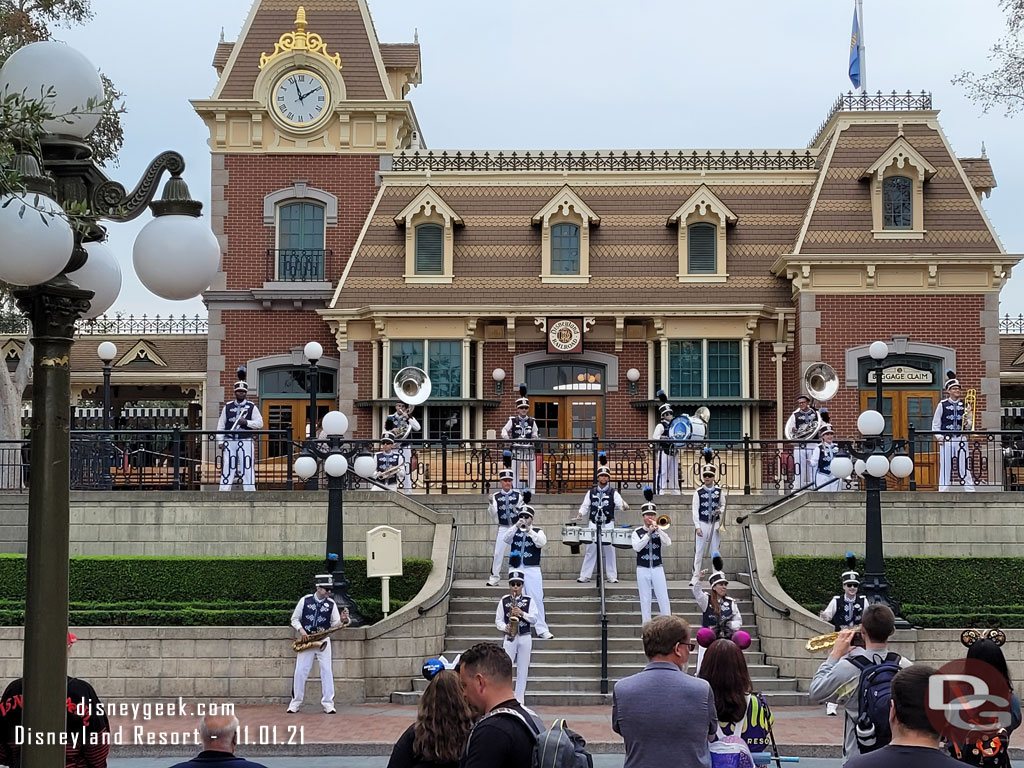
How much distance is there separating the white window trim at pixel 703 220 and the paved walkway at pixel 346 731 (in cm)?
1329

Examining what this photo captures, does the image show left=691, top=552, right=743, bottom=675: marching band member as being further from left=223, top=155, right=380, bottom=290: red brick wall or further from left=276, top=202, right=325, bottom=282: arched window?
left=276, top=202, right=325, bottom=282: arched window

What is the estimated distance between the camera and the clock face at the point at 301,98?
95.3 ft

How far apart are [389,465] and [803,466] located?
7488 mm

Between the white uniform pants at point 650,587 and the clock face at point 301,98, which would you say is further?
the clock face at point 301,98

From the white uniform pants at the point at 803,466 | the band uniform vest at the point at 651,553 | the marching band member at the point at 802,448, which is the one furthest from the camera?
the marching band member at the point at 802,448

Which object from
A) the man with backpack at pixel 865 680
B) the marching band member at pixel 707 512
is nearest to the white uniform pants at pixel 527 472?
the marching band member at pixel 707 512

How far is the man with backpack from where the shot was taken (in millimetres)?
6652

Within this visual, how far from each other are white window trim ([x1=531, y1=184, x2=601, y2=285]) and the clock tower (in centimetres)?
413

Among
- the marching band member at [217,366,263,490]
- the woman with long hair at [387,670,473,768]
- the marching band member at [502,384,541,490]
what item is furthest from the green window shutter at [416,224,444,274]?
the woman with long hair at [387,670,473,768]

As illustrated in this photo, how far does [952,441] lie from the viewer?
22375mm

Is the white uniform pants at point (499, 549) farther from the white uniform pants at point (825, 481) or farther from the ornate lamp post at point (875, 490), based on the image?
the white uniform pants at point (825, 481)

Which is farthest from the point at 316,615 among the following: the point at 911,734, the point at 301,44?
the point at 301,44

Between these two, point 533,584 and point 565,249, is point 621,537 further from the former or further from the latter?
point 565,249

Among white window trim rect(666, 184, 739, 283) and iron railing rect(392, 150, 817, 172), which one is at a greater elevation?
iron railing rect(392, 150, 817, 172)
